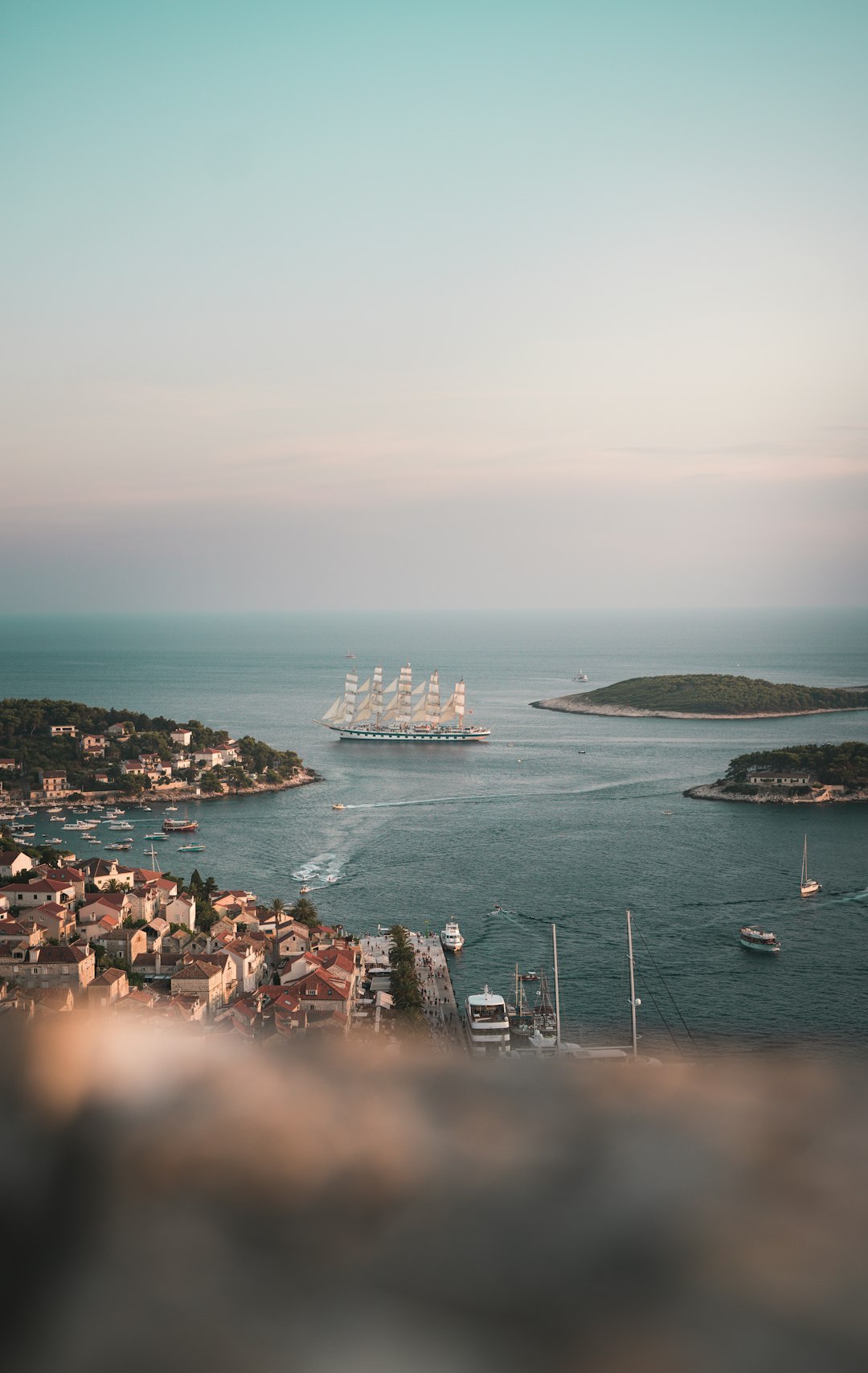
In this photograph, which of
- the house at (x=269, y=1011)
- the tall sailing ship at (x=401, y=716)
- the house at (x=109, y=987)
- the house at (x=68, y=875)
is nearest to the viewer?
the house at (x=269, y=1011)

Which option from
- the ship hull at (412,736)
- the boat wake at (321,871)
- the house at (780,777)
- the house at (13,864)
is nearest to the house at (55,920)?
the house at (13,864)

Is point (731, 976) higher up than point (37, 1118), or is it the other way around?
point (37, 1118)

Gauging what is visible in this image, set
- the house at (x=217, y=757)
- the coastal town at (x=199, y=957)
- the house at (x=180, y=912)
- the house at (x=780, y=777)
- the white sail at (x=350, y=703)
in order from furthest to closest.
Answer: the white sail at (x=350, y=703) < the house at (x=217, y=757) < the house at (x=780, y=777) < the house at (x=180, y=912) < the coastal town at (x=199, y=957)

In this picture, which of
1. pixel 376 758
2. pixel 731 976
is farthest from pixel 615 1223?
pixel 376 758

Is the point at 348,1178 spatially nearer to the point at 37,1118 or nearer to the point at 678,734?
the point at 37,1118

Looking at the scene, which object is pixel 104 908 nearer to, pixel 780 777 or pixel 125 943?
pixel 125 943

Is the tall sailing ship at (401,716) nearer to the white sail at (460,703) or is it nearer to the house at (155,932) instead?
the white sail at (460,703)
